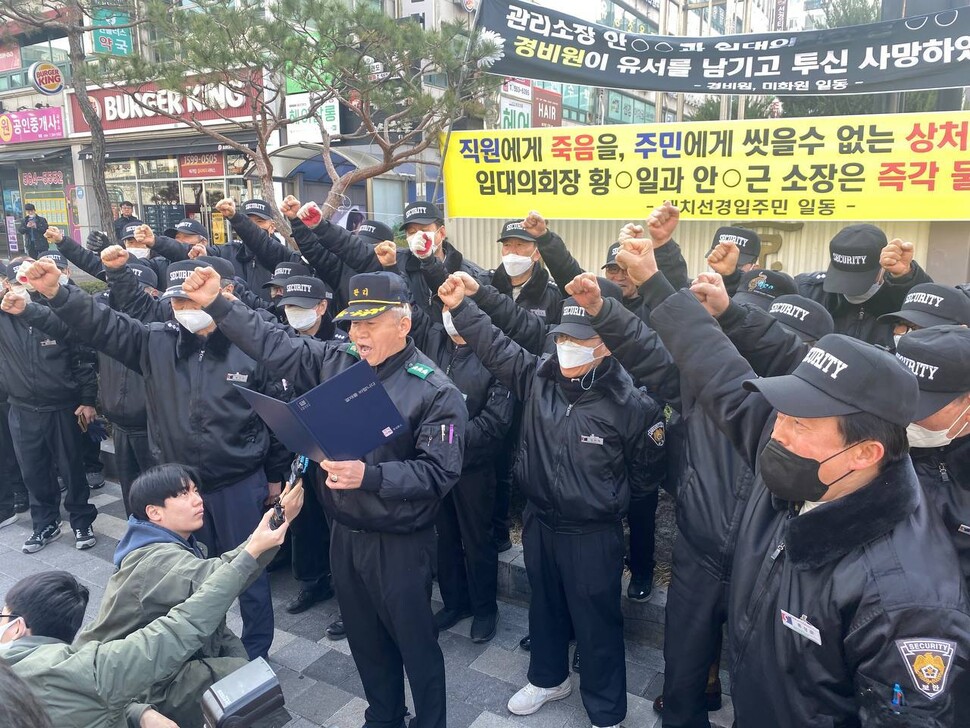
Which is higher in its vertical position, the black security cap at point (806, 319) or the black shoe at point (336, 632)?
the black security cap at point (806, 319)

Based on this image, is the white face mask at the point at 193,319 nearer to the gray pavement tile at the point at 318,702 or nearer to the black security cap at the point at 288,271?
the black security cap at the point at 288,271

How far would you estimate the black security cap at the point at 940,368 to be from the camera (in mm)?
1937

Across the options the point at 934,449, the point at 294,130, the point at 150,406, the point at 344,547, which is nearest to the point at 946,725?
the point at 934,449

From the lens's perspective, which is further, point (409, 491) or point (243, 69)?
point (243, 69)

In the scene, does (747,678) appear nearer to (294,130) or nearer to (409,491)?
(409,491)

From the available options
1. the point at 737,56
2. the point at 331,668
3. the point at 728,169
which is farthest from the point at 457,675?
the point at 737,56

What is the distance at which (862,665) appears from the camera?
4.97ft

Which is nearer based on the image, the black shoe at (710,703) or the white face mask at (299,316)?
the black shoe at (710,703)

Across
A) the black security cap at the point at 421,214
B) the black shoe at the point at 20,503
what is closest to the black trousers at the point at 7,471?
the black shoe at the point at 20,503

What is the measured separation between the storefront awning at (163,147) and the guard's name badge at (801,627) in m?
16.3

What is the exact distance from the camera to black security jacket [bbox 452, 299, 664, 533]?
2.93m

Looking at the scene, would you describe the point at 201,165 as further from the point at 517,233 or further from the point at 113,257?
the point at 517,233

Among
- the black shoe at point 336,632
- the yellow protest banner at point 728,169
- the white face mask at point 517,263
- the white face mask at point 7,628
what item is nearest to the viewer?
the white face mask at point 7,628

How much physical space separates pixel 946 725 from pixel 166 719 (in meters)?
2.25
